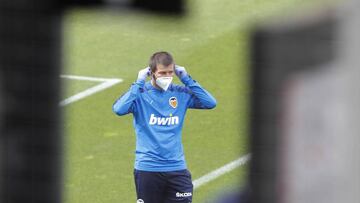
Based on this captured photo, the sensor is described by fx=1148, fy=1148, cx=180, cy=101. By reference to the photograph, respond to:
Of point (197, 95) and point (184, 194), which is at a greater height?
point (197, 95)

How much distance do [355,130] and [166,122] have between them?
22.4ft

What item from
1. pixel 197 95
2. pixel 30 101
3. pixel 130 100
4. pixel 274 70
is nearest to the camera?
pixel 274 70

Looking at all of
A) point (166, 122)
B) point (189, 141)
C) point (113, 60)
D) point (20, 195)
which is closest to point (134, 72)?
point (113, 60)

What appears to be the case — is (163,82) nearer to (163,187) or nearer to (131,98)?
(131,98)

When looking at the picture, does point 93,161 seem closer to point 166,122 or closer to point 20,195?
point 166,122

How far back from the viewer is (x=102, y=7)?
71.4 inches

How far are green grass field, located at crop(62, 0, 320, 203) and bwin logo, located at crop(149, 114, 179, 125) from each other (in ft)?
2.58

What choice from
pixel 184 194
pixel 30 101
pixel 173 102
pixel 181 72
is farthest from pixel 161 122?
pixel 30 101

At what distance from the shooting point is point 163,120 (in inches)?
327

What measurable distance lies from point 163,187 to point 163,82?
0.82 m

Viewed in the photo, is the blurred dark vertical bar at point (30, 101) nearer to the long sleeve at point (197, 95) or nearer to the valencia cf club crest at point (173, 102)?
the valencia cf club crest at point (173, 102)

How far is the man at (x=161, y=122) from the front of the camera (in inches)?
324

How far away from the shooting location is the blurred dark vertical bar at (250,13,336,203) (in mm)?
1583

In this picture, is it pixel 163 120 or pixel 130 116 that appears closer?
pixel 163 120
